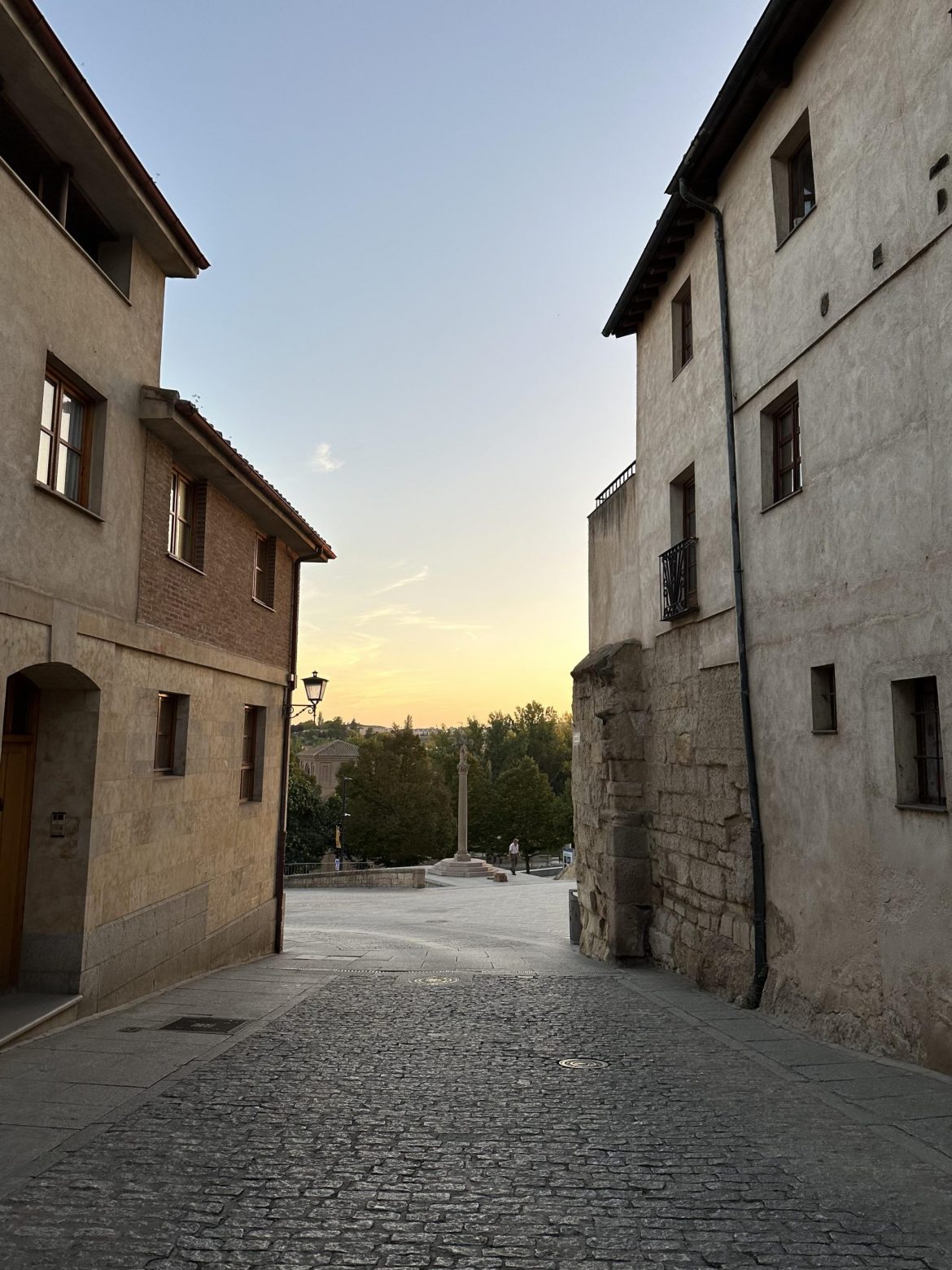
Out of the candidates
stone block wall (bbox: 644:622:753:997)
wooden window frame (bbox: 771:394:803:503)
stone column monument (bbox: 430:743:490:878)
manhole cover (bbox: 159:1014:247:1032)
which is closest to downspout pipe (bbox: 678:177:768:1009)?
stone block wall (bbox: 644:622:753:997)

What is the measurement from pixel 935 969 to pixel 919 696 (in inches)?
73.6

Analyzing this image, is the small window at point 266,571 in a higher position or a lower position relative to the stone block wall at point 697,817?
higher

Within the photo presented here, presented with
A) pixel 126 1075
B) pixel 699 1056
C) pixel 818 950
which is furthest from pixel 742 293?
pixel 126 1075

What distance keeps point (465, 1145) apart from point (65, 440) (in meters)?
6.53

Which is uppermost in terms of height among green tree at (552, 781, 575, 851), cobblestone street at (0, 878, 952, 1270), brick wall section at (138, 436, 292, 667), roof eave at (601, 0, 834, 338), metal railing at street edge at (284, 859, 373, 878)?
roof eave at (601, 0, 834, 338)

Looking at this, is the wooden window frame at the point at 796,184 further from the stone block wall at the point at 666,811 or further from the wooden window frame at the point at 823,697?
the stone block wall at the point at 666,811

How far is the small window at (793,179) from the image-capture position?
28.9 ft

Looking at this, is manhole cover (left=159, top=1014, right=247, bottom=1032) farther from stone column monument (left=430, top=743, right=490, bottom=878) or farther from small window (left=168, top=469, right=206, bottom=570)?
stone column monument (left=430, top=743, right=490, bottom=878)

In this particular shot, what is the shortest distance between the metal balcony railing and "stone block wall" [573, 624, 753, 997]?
297 millimetres

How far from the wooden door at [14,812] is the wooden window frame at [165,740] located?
168 cm

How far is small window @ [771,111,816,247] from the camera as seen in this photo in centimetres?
880

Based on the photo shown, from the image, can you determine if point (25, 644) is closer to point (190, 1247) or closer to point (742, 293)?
point (190, 1247)

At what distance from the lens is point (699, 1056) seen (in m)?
6.93

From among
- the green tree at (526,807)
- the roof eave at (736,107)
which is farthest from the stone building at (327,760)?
the roof eave at (736,107)
